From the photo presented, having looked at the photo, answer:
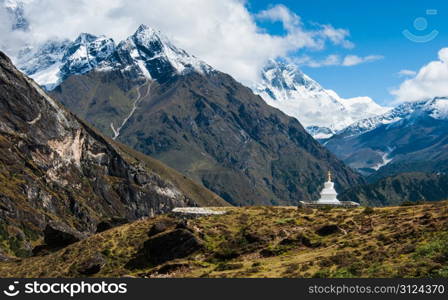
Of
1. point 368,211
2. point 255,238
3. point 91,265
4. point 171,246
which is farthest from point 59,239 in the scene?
point 368,211

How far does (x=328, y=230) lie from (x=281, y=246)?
7972mm

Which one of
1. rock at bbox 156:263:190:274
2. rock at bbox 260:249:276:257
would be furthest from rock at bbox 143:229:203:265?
rock at bbox 260:249:276:257

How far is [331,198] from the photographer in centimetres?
14412

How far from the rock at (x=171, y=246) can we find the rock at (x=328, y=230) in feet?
61.0

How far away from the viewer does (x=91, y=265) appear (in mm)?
99688

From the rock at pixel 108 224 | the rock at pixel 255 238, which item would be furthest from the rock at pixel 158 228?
the rock at pixel 108 224

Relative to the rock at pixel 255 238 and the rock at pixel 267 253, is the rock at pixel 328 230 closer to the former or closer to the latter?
the rock at pixel 255 238

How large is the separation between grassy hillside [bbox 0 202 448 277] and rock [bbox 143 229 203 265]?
287 millimetres

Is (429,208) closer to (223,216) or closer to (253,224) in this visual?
(253,224)

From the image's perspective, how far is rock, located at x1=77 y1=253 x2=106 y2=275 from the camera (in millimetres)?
98963

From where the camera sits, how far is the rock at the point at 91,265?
98963 millimetres

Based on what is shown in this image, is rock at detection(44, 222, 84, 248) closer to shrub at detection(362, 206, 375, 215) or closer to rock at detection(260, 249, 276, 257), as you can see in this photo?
rock at detection(260, 249, 276, 257)

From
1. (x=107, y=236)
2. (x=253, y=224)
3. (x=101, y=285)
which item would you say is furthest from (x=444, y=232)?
(x=107, y=236)

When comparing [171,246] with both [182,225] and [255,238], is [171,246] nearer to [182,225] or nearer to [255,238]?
[182,225]
